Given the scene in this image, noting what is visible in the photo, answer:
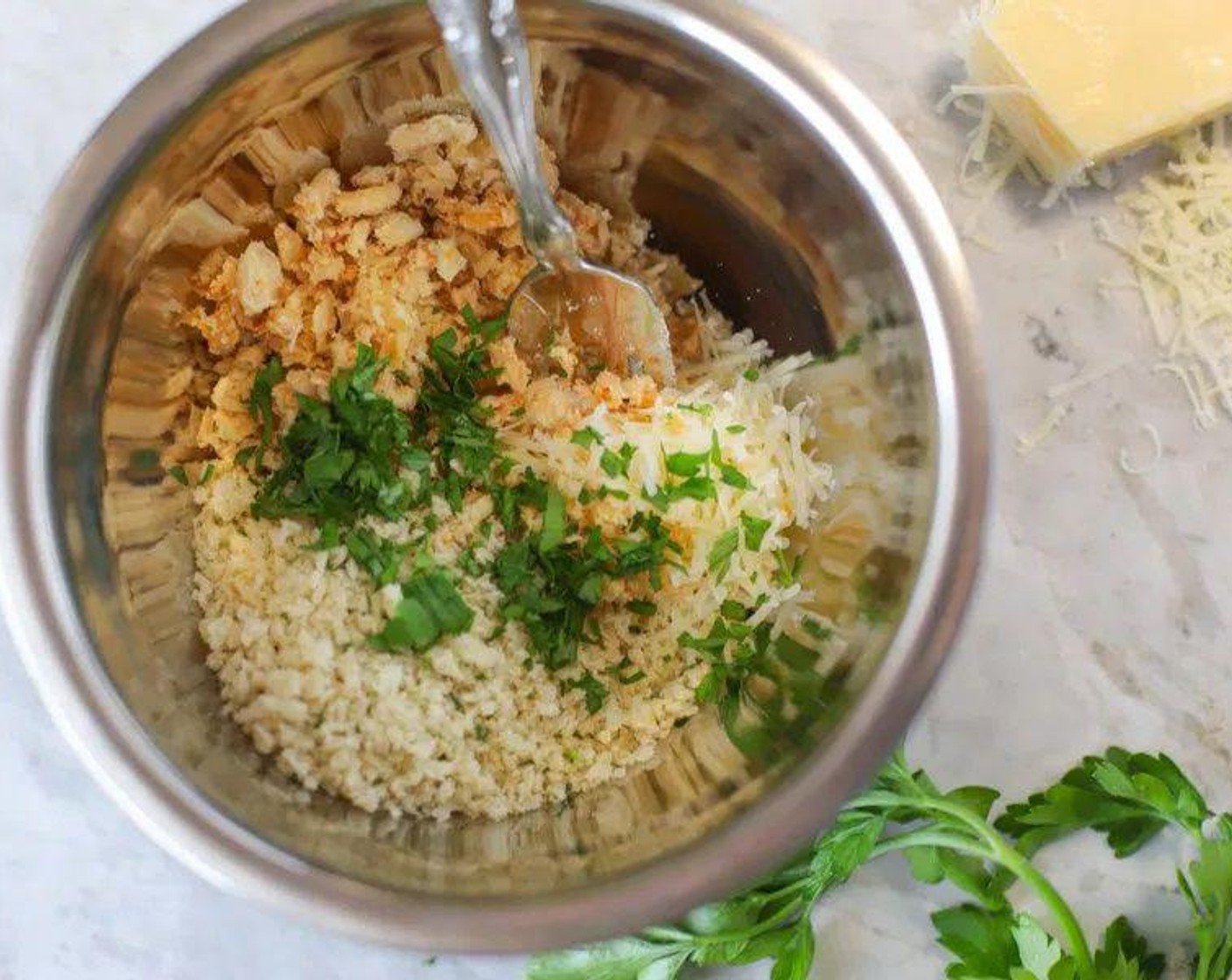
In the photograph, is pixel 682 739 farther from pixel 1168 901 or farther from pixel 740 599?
pixel 1168 901

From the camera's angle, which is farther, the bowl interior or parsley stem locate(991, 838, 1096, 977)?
parsley stem locate(991, 838, 1096, 977)

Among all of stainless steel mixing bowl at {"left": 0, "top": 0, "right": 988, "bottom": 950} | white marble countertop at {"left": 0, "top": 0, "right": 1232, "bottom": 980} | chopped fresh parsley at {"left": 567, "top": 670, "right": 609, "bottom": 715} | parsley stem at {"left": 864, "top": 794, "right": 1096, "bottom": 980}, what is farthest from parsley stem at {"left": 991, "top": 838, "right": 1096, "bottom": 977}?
chopped fresh parsley at {"left": 567, "top": 670, "right": 609, "bottom": 715}

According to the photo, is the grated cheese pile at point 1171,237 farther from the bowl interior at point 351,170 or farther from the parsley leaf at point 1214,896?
the parsley leaf at point 1214,896

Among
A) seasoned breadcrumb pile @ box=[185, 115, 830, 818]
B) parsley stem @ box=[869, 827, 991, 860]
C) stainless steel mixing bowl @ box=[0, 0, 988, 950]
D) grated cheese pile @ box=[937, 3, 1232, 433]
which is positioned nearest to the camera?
stainless steel mixing bowl @ box=[0, 0, 988, 950]

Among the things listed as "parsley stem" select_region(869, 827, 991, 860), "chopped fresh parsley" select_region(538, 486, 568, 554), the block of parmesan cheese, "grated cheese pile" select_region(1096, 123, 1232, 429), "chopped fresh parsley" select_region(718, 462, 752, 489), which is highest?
"chopped fresh parsley" select_region(538, 486, 568, 554)

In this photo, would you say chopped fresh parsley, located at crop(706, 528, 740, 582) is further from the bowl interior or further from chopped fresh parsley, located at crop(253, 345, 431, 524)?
chopped fresh parsley, located at crop(253, 345, 431, 524)

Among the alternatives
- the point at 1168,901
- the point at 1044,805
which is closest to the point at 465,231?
the point at 1044,805

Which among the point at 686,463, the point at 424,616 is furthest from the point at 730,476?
the point at 424,616
